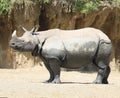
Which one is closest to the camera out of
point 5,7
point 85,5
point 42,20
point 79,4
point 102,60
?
point 102,60

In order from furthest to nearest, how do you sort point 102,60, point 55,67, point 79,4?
point 79,4 < point 102,60 < point 55,67

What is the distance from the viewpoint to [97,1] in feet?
78.5

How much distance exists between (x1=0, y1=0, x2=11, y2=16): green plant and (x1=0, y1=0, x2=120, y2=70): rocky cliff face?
0.37 meters

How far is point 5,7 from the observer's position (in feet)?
76.0

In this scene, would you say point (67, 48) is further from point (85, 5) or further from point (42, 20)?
point (42, 20)

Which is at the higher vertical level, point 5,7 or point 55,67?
point 55,67

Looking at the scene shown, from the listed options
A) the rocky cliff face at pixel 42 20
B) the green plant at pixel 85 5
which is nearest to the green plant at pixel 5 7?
the rocky cliff face at pixel 42 20

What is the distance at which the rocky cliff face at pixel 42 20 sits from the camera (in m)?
23.5

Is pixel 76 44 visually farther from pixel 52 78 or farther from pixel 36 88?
pixel 36 88

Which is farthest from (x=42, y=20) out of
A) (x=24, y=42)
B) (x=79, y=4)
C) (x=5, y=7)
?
(x=24, y=42)

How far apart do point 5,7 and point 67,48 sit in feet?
27.6

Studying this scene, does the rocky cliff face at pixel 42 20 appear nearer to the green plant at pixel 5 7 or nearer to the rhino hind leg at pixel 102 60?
the green plant at pixel 5 7

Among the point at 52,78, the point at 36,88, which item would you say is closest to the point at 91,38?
the point at 52,78

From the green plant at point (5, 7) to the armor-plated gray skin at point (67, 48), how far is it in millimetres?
7525
